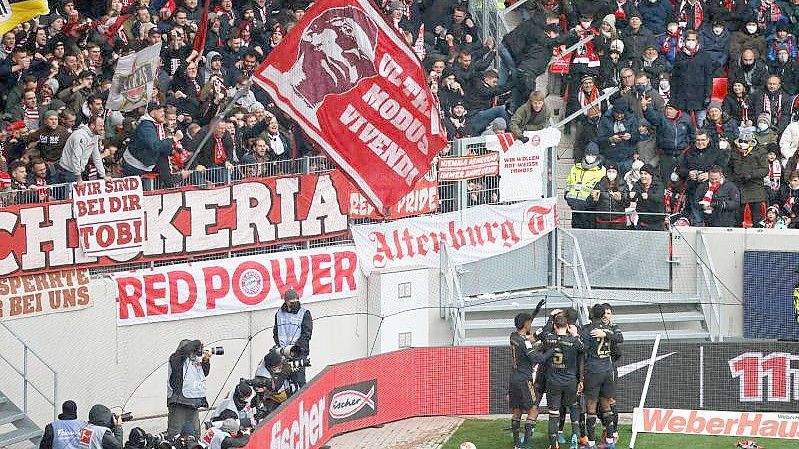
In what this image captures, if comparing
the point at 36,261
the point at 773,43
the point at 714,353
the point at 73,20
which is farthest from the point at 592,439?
the point at 773,43

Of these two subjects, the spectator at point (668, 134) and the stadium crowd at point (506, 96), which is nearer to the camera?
the stadium crowd at point (506, 96)

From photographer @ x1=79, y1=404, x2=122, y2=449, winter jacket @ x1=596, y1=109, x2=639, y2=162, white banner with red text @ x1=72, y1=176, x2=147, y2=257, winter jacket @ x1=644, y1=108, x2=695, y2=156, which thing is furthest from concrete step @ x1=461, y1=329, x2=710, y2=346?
photographer @ x1=79, y1=404, x2=122, y2=449

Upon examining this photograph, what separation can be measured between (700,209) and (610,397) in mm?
6242

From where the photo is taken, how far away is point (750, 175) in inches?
1058

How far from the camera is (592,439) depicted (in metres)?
21.6

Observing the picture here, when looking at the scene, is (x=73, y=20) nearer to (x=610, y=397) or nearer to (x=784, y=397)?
(x=610, y=397)

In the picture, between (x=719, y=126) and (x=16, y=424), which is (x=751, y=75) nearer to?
(x=719, y=126)

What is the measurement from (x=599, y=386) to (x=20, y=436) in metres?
6.90

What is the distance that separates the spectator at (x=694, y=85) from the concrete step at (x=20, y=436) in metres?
12.9

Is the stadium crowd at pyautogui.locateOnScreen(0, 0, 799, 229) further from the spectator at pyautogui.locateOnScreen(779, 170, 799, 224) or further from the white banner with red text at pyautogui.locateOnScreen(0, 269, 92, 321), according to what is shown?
the white banner with red text at pyautogui.locateOnScreen(0, 269, 92, 321)

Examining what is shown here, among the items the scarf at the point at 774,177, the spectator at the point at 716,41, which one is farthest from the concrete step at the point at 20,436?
the spectator at the point at 716,41

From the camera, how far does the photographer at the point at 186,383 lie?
19.8 m

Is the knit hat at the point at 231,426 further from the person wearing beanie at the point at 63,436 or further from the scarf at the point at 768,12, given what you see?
the scarf at the point at 768,12

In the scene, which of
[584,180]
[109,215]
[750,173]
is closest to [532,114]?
[584,180]
